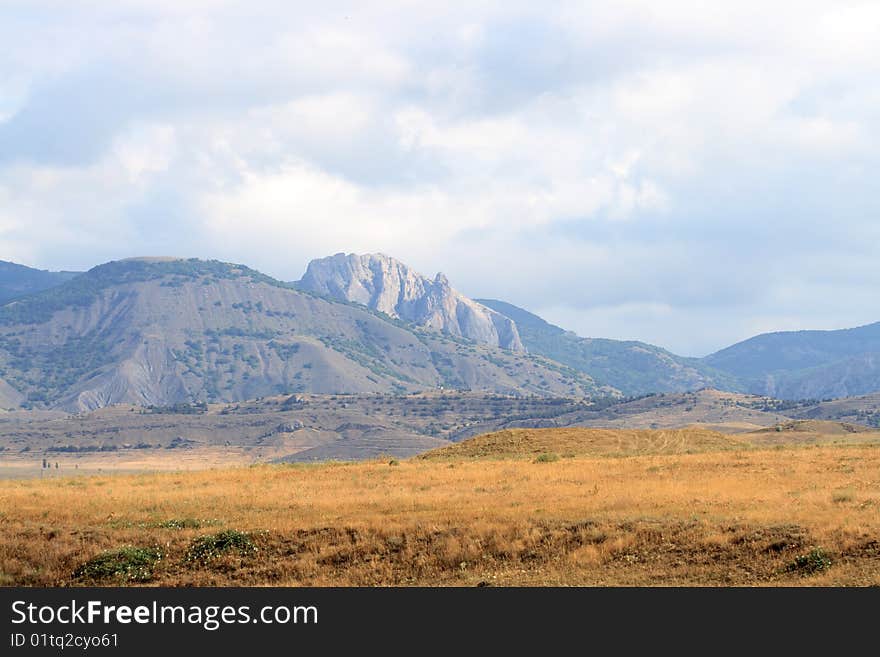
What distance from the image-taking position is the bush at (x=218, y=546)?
3425cm

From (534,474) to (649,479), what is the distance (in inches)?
242

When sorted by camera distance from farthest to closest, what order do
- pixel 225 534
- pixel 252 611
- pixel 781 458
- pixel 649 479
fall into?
pixel 781 458 → pixel 649 479 → pixel 225 534 → pixel 252 611

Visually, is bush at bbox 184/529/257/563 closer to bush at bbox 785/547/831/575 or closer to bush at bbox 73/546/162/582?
bush at bbox 73/546/162/582

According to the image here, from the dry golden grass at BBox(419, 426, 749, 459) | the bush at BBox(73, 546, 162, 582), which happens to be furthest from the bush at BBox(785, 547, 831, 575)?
the dry golden grass at BBox(419, 426, 749, 459)

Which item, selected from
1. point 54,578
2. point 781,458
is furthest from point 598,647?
point 781,458

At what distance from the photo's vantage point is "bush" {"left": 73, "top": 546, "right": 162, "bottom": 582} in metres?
33.1

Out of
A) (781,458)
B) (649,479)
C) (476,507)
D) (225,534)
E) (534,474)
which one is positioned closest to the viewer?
(225,534)

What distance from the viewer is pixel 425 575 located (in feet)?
104

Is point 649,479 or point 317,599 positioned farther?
point 649,479

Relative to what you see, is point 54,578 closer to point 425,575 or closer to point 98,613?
point 98,613

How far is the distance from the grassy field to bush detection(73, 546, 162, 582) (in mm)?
61

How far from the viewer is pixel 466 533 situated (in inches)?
1355

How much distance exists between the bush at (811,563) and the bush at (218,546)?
1601 cm

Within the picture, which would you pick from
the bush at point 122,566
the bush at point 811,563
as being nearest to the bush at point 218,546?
the bush at point 122,566
